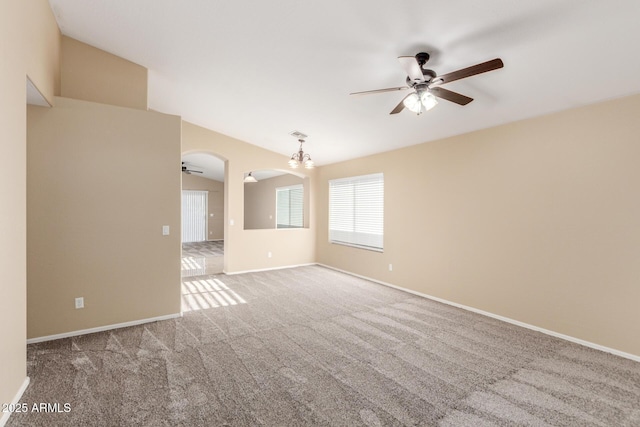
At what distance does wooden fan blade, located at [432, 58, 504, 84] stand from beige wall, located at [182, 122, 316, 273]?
16.1 ft

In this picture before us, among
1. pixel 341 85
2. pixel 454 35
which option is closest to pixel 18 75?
pixel 341 85

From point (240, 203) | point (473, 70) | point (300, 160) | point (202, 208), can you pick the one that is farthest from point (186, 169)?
point (473, 70)

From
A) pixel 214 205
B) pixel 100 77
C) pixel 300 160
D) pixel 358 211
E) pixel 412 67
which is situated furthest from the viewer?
pixel 214 205

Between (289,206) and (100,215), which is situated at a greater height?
(289,206)

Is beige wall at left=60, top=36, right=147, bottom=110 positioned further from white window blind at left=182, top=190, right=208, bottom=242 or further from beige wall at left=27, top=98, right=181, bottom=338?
white window blind at left=182, top=190, right=208, bottom=242

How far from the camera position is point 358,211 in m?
6.40

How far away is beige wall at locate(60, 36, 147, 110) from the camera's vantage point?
11.9 feet

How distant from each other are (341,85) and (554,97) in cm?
234

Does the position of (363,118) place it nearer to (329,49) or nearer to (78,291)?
(329,49)

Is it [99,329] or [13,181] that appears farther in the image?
[99,329]

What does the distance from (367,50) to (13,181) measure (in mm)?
3105

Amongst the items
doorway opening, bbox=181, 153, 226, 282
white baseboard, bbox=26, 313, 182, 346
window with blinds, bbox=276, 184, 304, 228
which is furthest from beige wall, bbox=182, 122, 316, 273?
doorway opening, bbox=181, 153, 226, 282

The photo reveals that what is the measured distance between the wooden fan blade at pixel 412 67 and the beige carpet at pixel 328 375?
2.59m

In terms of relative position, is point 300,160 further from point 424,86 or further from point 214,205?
point 214,205
